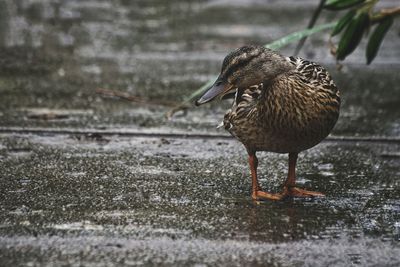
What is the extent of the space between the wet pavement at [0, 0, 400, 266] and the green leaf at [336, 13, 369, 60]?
0.71 meters

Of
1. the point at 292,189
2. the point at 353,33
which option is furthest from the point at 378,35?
the point at 292,189

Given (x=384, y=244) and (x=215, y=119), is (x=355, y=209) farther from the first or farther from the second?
(x=215, y=119)

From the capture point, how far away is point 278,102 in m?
4.15

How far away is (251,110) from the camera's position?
14.1ft

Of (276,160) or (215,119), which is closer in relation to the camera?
(276,160)

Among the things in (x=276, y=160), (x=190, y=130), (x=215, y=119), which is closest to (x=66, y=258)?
(x=276, y=160)

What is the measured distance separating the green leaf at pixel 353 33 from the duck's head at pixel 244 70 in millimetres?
447

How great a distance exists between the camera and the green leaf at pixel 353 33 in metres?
4.42

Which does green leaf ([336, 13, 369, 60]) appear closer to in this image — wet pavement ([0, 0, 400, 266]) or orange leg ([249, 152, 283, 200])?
wet pavement ([0, 0, 400, 266])

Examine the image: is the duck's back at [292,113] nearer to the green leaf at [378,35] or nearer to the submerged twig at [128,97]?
the green leaf at [378,35]

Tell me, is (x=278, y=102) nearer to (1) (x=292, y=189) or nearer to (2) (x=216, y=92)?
(2) (x=216, y=92)

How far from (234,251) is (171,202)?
2.35 feet

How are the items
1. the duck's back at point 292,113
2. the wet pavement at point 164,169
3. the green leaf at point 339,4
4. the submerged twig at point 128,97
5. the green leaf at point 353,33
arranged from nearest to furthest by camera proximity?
the wet pavement at point 164,169 < the duck's back at point 292,113 < the green leaf at point 353,33 < the green leaf at point 339,4 < the submerged twig at point 128,97

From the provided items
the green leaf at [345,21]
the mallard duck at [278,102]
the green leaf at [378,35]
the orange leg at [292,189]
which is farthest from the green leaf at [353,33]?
the orange leg at [292,189]
